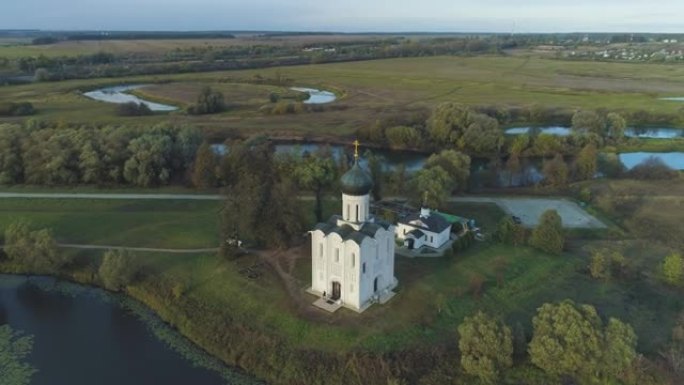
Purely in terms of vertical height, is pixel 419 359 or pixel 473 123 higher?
pixel 473 123

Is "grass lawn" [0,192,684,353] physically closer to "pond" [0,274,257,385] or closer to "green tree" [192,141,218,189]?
"pond" [0,274,257,385]

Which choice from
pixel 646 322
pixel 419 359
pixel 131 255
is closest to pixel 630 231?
pixel 646 322

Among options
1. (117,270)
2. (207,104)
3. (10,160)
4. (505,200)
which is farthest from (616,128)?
(10,160)

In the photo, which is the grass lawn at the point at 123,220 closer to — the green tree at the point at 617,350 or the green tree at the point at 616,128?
the green tree at the point at 617,350

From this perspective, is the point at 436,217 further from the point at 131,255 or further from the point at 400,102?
the point at 400,102

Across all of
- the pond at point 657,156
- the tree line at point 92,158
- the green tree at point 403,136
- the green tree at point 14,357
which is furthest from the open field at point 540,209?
the green tree at point 14,357
